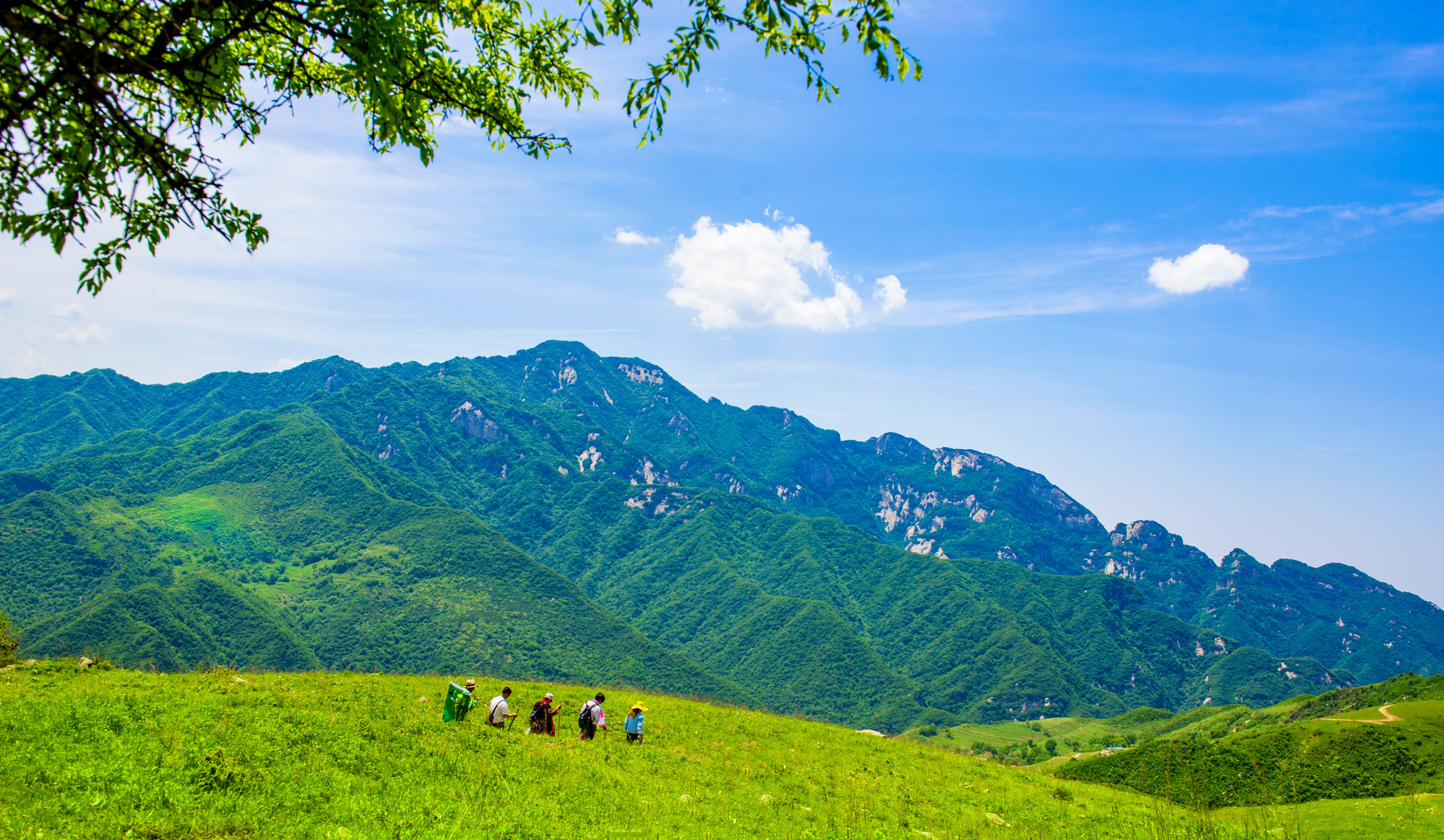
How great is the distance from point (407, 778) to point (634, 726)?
27.4 ft

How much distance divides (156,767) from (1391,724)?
4369 centimetres

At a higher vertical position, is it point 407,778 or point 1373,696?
point 407,778

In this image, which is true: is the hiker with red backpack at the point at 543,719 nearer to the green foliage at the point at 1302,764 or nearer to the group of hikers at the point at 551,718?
the group of hikers at the point at 551,718

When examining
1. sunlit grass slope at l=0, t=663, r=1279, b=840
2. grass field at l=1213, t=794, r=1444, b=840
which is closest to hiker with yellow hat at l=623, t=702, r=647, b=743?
sunlit grass slope at l=0, t=663, r=1279, b=840

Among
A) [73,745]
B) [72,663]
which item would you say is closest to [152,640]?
[72,663]

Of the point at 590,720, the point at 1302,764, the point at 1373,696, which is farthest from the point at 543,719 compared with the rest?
the point at 1373,696

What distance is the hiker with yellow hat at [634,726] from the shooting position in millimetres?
18422

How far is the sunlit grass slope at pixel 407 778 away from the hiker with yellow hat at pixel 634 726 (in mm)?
448

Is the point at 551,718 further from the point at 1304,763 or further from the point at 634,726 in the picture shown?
the point at 1304,763

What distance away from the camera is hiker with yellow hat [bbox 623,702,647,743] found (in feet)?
60.4

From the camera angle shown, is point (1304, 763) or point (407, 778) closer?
point (407, 778)

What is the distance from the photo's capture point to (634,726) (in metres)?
18.5

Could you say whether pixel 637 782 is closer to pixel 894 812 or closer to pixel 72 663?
pixel 894 812

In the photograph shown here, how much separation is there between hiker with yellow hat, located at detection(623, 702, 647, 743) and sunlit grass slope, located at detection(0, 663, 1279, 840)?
0.45 meters
